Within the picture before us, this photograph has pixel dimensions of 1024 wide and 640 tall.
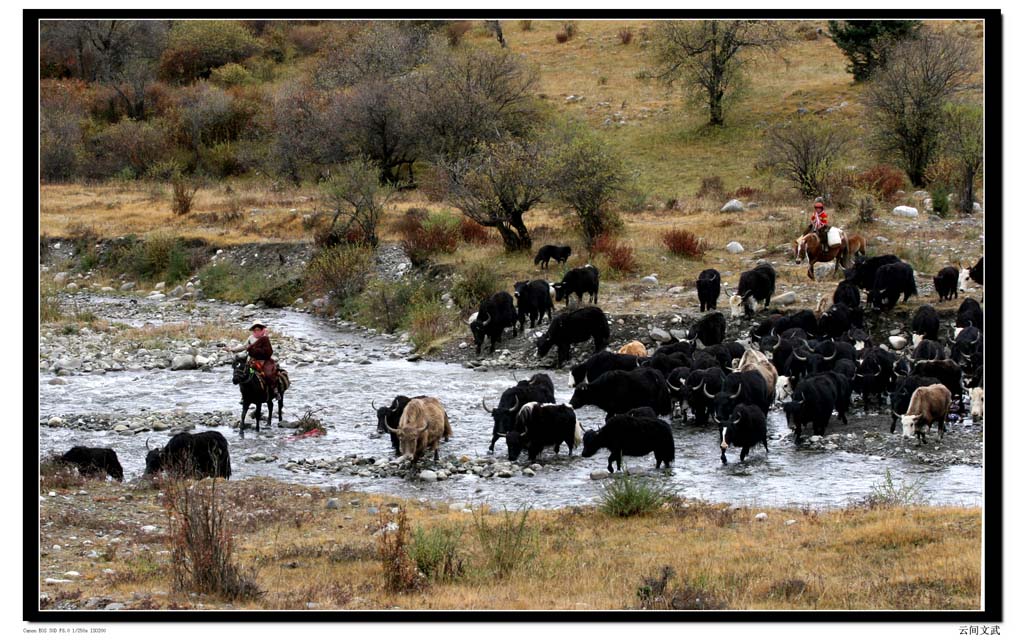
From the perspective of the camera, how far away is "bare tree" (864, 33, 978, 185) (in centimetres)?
3862

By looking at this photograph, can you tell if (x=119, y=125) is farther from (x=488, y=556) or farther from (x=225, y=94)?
(x=488, y=556)

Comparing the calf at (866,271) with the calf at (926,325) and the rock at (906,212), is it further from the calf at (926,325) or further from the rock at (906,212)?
the rock at (906,212)

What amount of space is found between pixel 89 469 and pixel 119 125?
4505cm

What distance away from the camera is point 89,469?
14883 millimetres

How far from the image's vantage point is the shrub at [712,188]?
40.5 m

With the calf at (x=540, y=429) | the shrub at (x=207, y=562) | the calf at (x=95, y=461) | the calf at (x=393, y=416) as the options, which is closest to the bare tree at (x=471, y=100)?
the calf at (x=393, y=416)

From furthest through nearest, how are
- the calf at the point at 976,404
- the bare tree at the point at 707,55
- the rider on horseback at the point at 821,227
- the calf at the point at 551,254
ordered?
the bare tree at the point at 707,55 < the calf at the point at 551,254 < the rider on horseback at the point at 821,227 < the calf at the point at 976,404

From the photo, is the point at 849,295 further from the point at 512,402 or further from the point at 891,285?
the point at 512,402

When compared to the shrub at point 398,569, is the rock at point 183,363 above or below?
above

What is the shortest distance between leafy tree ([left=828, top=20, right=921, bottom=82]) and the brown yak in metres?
40.7

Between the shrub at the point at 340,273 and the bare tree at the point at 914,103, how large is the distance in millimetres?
19276

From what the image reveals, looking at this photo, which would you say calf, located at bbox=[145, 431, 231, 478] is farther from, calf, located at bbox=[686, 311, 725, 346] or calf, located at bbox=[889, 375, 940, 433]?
calf, located at bbox=[686, 311, 725, 346]

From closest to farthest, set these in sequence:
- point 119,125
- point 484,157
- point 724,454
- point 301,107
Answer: point 724,454 < point 484,157 < point 301,107 < point 119,125

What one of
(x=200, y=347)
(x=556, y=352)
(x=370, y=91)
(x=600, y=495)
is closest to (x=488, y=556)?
(x=600, y=495)
